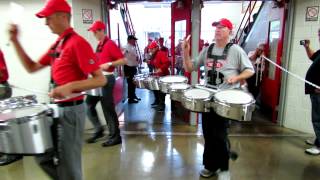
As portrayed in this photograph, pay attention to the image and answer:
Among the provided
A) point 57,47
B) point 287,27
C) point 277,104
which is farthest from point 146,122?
point 57,47

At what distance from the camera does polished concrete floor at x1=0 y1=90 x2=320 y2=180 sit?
3100mm

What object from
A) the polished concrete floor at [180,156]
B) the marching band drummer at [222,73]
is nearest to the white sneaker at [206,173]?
the polished concrete floor at [180,156]

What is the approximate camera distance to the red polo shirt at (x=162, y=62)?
554 centimetres

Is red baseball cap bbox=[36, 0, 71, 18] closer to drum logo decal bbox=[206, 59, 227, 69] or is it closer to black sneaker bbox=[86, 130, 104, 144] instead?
drum logo decal bbox=[206, 59, 227, 69]

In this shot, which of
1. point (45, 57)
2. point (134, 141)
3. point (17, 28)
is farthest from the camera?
point (134, 141)

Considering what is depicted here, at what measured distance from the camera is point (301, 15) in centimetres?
427

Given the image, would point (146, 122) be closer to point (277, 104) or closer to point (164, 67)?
point (164, 67)

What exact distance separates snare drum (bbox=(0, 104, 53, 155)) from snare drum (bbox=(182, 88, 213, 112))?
1395 millimetres

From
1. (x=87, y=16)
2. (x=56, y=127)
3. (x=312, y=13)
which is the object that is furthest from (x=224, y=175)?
(x=87, y=16)

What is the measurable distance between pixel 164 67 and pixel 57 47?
3.77m

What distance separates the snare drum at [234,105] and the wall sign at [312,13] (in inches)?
98.9

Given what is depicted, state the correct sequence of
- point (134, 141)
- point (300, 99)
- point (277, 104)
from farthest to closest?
point (277, 104)
point (300, 99)
point (134, 141)

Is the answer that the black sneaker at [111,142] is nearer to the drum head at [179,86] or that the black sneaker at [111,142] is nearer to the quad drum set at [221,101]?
the drum head at [179,86]

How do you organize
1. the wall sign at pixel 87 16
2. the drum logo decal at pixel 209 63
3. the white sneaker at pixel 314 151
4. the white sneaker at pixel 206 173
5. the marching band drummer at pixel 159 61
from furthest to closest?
the marching band drummer at pixel 159 61
the wall sign at pixel 87 16
the white sneaker at pixel 314 151
the white sneaker at pixel 206 173
the drum logo decal at pixel 209 63
